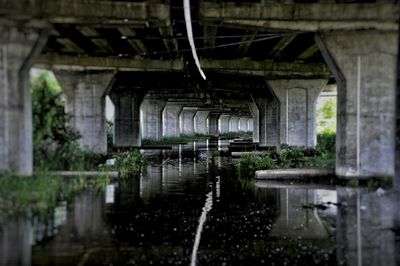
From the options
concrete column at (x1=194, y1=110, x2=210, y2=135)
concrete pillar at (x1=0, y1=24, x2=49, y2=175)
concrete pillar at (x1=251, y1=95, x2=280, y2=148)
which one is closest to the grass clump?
concrete pillar at (x1=0, y1=24, x2=49, y2=175)

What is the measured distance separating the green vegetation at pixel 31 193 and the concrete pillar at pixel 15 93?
41.6 inches

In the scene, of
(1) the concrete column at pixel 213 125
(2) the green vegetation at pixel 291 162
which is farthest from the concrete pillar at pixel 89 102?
(1) the concrete column at pixel 213 125

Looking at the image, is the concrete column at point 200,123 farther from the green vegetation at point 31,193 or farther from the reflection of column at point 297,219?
the green vegetation at point 31,193

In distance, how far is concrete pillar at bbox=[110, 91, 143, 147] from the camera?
4931cm

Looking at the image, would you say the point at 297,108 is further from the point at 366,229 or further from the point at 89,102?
the point at 366,229

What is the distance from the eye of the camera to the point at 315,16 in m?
19.5

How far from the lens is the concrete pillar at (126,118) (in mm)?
49312

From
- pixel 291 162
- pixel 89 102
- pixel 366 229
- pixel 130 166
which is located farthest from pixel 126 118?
pixel 366 229

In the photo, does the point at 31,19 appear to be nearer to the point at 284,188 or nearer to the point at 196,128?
the point at 284,188

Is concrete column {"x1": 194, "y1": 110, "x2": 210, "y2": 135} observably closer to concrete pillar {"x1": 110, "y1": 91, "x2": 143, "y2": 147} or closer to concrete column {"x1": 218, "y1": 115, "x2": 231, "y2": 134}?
concrete column {"x1": 218, "y1": 115, "x2": 231, "y2": 134}

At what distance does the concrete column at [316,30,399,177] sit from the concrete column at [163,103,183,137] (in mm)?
59925

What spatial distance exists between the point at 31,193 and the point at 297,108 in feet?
81.4

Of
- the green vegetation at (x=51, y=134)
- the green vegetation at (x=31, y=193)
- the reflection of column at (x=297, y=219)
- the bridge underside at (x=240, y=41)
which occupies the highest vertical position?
the bridge underside at (x=240, y=41)

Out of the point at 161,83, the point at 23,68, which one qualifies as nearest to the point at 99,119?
the point at 161,83
